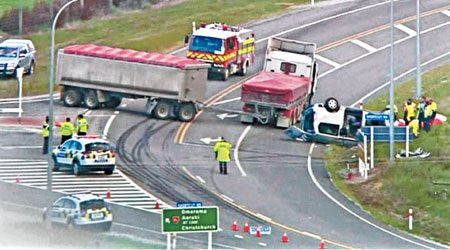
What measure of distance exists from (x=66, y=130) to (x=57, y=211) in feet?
37.8

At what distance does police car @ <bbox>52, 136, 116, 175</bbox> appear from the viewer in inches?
2254

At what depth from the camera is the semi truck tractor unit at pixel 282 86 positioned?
66000 millimetres

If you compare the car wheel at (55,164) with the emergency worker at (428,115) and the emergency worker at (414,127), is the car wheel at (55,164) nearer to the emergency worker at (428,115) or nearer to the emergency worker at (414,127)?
the emergency worker at (414,127)

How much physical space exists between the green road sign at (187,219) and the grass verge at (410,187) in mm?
10242

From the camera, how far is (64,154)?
5812 cm

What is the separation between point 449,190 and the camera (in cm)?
5656

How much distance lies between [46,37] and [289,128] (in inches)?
860

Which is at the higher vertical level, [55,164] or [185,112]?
[185,112]

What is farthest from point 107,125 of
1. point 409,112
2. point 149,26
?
point 149,26

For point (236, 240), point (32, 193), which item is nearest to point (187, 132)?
point (32, 193)

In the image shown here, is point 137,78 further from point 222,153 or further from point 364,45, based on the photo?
point 364,45

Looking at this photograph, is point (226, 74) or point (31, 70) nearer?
point (226, 74)

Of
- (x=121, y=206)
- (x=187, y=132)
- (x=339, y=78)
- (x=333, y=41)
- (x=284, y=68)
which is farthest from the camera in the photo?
(x=333, y=41)

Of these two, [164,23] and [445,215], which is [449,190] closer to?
[445,215]
